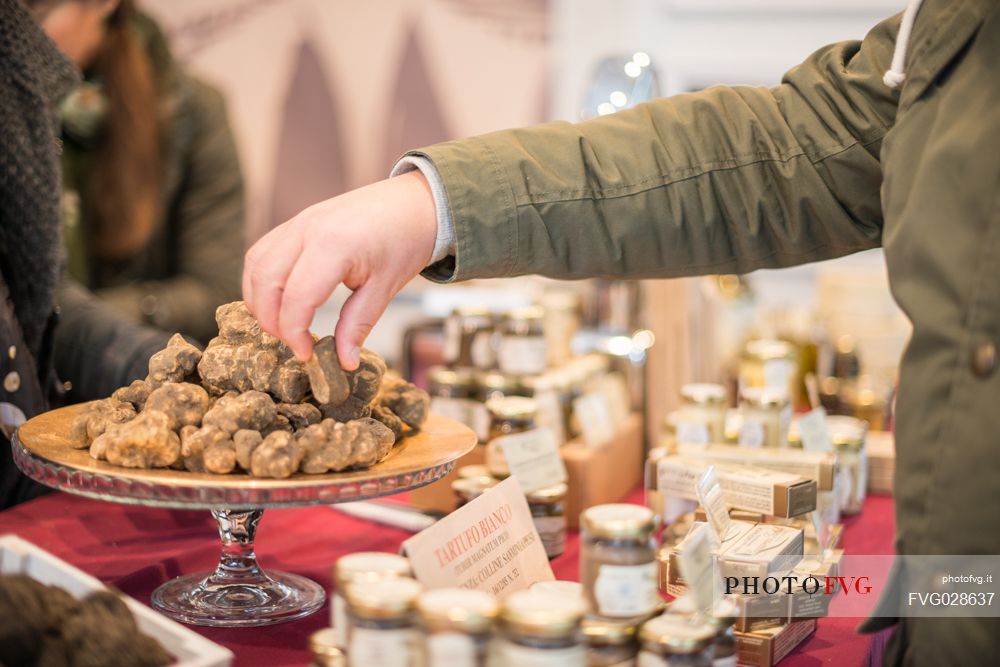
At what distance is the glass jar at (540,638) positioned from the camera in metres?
0.75

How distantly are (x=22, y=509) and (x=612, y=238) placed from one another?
0.99 metres

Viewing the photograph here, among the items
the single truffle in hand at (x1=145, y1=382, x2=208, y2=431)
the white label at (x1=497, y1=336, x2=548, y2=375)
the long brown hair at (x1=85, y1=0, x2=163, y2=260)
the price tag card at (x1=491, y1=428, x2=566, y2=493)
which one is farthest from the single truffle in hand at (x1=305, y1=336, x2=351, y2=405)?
the long brown hair at (x1=85, y1=0, x2=163, y2=260)

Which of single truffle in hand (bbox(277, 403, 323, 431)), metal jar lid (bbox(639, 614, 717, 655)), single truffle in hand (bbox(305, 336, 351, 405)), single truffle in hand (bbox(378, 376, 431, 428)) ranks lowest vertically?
metal jar lid (bbox(639, 614, 717, 655))

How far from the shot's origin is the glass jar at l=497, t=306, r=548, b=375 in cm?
179

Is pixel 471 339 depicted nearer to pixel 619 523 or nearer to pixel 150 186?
pixel 619 523

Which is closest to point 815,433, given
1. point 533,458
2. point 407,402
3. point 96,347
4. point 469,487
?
point 533,458

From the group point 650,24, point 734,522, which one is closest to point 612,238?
point 734,522

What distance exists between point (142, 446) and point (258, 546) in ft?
1.41

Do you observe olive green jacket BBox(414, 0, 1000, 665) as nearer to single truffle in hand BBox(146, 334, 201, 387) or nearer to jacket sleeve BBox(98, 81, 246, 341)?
single truffle in hand BBox(146, 334, 201, 387)

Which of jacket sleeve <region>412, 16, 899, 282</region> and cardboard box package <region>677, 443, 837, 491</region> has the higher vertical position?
jacket sleeve <region>412, 16, 899, 282</region>

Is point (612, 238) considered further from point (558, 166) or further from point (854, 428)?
point (854, 428)

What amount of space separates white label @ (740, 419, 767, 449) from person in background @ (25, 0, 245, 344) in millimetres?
1701

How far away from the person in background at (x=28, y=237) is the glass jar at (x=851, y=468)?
115cm

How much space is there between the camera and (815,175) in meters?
1.22
